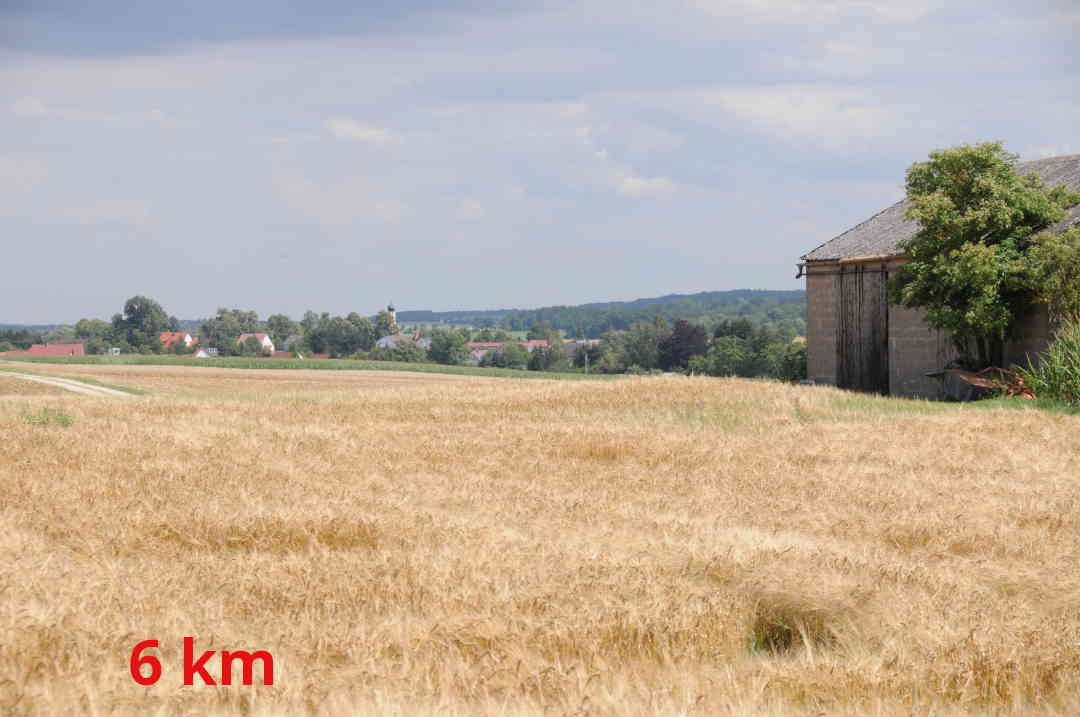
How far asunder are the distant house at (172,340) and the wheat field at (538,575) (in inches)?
4437

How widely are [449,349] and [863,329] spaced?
86.0 m

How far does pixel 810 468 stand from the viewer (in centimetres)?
1307

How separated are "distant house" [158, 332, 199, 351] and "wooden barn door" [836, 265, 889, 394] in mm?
95399

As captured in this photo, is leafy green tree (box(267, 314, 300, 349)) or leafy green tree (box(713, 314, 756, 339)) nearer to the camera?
leafy green tree (box(713, 314, 756, 339))

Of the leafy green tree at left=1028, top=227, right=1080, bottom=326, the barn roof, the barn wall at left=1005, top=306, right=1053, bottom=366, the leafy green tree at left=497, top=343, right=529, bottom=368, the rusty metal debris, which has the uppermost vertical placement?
the barn roof

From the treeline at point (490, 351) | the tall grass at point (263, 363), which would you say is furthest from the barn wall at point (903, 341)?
the treeline at point (490, 351)

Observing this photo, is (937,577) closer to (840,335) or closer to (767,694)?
(767,694)

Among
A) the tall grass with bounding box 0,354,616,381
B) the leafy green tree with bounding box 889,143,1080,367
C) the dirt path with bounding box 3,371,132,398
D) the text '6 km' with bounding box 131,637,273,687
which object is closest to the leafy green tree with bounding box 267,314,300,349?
the tall grass with bounding box 0,354,616,381

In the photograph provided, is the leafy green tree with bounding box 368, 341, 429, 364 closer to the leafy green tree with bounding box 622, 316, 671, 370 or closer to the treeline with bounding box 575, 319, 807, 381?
the treeline with bounding box 575, 319, 807, 381

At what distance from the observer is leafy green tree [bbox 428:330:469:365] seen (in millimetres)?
118312

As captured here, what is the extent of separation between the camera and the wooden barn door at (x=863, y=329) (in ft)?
117

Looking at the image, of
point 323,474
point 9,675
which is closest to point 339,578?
point 9,675

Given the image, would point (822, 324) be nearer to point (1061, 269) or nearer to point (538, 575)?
point (1061, 269)

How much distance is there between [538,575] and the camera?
21.6ft
